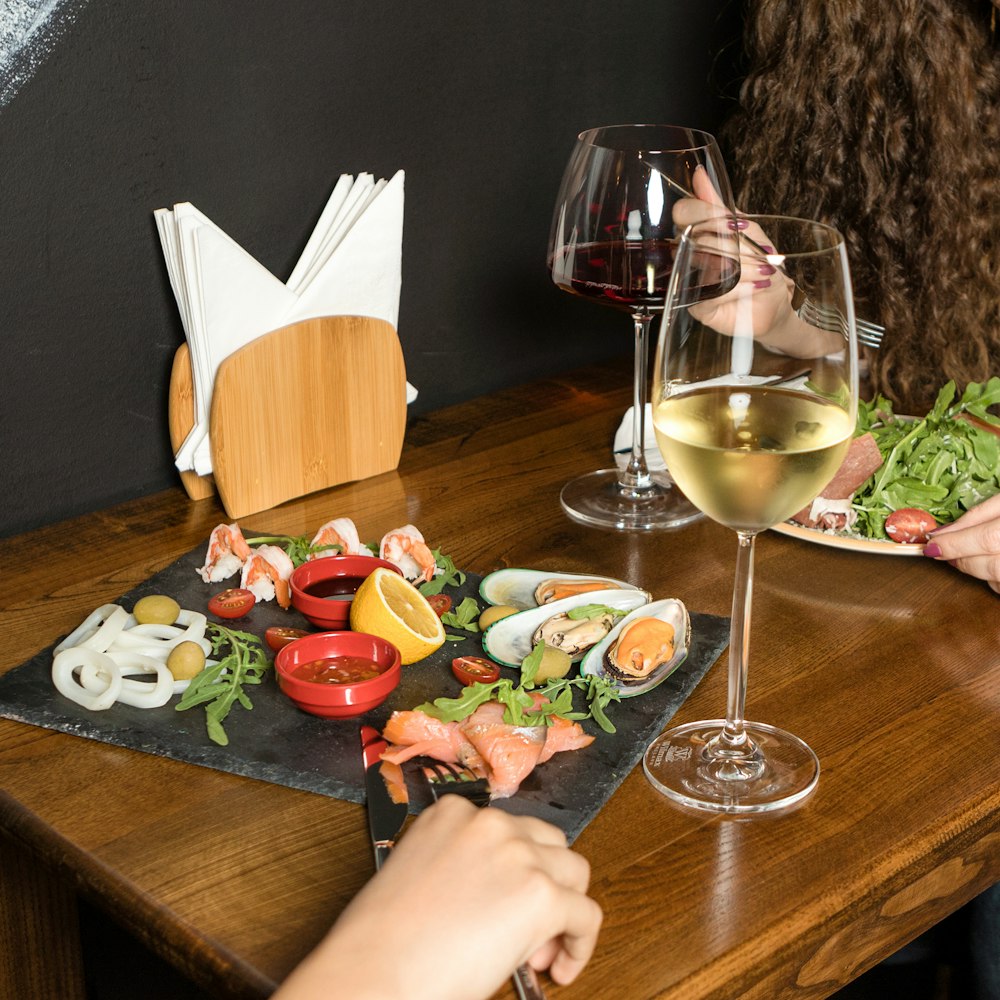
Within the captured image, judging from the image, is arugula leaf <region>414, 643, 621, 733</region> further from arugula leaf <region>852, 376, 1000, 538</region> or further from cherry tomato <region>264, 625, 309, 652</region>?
arugula leaf <region>852, 376, 1000, 538</region>

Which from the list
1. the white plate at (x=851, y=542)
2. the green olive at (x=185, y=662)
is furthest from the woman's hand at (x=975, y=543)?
the green olive at (x=185, y=662)

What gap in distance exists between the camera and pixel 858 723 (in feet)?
3.08

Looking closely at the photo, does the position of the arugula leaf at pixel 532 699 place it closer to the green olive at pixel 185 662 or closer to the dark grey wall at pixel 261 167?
A: the green olive at pixel 185 662

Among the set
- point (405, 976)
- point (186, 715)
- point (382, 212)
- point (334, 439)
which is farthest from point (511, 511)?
point (405, 976)

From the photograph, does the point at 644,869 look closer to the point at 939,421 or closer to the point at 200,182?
the point at 939,421

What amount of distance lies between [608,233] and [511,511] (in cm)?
33

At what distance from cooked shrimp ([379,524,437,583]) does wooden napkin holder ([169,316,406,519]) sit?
0.86 feet

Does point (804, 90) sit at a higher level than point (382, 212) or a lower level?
higher

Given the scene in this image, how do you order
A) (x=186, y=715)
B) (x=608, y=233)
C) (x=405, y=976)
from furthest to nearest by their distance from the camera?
(x=608, y=233) < (x=186, y=715) < (x=405, y=976)

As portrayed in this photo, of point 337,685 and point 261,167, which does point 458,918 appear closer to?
point 337,685

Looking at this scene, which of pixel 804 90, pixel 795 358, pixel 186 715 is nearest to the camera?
pixel 795 358

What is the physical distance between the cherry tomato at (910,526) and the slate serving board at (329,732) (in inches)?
10.4

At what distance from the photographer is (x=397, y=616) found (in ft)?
3.21

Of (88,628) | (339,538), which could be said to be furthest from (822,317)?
(88,628)
